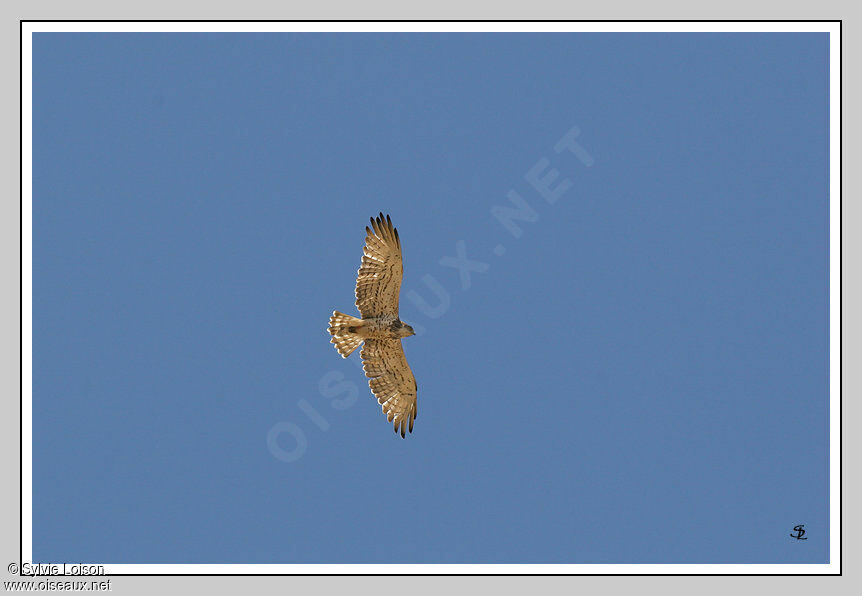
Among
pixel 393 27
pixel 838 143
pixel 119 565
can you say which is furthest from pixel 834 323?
pixel 119 565

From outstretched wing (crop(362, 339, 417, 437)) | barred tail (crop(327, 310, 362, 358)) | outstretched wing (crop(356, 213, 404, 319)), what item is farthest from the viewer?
outstretched wing (crop(362, 339, 417, 437))

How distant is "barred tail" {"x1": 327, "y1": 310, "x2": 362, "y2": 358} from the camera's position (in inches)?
361

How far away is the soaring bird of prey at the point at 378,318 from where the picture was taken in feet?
29.6

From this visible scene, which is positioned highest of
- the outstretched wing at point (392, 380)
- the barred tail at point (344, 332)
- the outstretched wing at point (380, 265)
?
the outstretched wing at point (380, 265)

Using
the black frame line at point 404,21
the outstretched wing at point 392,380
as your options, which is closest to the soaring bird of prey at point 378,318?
the outstretched wing at point 392,380

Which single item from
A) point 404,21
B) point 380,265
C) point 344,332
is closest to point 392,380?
point 344,332

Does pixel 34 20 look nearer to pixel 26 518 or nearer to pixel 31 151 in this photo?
pixel 31 151

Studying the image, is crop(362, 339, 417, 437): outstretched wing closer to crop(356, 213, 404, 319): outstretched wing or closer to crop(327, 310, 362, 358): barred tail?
crop(327, 310, 362, 358): barred tail

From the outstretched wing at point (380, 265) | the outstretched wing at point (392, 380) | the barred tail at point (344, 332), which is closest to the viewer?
the outstretched wing at point (380, 265)

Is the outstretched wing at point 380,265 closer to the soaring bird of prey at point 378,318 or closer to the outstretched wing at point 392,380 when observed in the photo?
the soaring bird of prey at point 378,318

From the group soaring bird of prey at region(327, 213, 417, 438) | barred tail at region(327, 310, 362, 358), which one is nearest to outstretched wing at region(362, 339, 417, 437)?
soaring bird of prey at region(327, 213, 417, 438)

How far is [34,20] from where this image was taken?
9.98 m
